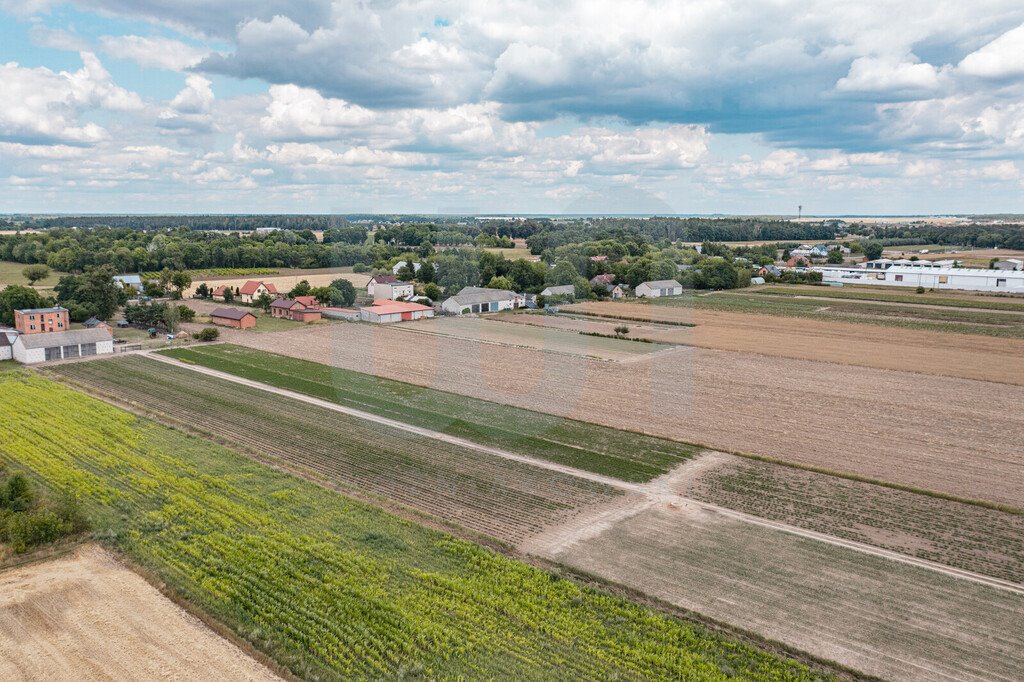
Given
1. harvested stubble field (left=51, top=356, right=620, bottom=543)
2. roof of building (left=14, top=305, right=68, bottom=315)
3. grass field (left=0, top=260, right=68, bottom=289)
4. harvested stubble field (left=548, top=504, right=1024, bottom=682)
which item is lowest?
harvested stubble field (left=548, top=504, right=1024, bottom=682)

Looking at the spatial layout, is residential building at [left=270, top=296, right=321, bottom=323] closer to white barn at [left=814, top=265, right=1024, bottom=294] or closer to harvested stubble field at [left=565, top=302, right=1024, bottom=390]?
harvested stubble field at [left=565, top=302, right=1024, bottom=390]

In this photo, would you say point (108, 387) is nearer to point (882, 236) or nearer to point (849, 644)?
point (849, 644)

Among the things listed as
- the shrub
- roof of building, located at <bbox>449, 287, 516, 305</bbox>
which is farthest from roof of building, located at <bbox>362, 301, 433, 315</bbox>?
the shrub

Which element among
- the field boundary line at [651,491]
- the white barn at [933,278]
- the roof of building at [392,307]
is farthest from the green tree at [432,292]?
the white barn at [933,278]

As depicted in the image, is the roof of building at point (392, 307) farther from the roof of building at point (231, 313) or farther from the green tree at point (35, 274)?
the green tree at point (35, 274)

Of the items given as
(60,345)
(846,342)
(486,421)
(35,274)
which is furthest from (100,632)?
(35,274)

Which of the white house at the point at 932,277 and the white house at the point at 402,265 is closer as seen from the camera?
the white house at the point at 932,277
